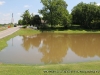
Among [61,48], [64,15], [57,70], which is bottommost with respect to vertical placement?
[61,48]

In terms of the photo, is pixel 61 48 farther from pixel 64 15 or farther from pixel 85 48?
pixel 64 15

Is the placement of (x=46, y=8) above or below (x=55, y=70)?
above

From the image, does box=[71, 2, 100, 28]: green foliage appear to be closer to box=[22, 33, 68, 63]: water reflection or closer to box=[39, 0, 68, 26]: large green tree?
box=[39, 0, 68, 26]: large green tree

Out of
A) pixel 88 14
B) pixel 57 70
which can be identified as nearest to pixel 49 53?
pixel 57 70

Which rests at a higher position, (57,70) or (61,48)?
(57,70)

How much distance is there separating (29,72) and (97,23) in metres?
51.5

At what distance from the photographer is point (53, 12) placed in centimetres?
5675

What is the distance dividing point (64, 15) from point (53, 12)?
347 centimetres

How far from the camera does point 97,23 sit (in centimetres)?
5872

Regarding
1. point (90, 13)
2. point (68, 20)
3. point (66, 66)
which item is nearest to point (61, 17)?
point (68, 20)

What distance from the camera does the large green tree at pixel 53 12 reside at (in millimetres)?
55875

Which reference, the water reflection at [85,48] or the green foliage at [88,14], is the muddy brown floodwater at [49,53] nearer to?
the water reflection at [85,48]

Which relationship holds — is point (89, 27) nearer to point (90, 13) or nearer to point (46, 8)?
point (90, 13)

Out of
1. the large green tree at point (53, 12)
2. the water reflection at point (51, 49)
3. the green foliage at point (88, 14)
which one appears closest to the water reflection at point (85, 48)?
the water reflection at point (51, 49)
